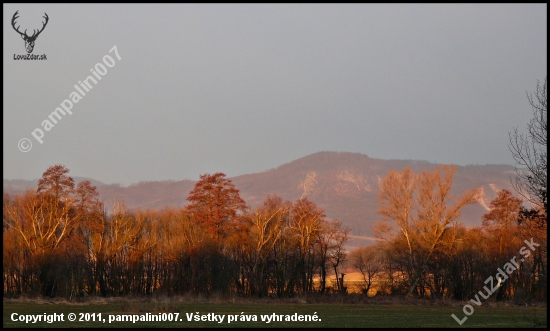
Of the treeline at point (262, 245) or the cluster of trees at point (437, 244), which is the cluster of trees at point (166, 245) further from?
the cluster of trees at point (437, 244)

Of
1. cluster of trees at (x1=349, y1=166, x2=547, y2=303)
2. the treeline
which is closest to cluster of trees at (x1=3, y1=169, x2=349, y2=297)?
the treeline

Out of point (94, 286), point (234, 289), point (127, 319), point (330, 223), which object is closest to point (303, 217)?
point (330, 223)

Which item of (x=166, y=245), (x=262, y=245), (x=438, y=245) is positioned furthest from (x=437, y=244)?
(x=166, y=245)

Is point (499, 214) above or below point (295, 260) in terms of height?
above

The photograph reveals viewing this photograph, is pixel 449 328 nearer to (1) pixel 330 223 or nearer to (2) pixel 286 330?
(2) pixel 286 330

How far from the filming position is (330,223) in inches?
2564

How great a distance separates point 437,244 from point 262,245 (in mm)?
18076

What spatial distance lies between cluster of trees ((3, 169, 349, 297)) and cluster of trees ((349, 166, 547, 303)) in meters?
5.31

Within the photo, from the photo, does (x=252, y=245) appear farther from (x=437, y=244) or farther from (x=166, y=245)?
(x=437, y=244)

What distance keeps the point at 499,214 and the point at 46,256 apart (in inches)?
1767

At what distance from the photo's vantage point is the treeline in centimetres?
5572

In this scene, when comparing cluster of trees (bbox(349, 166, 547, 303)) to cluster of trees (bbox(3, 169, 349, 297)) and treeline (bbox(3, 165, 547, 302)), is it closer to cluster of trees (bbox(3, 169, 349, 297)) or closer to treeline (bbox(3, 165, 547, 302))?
treeline (bbox(3, 165, 547, 302))

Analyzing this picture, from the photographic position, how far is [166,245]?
61750mm

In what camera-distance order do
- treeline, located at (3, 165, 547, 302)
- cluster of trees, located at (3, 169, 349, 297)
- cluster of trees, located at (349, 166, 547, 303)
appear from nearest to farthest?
cluster of trees, located at (3, 169, 349, 297) → treeline, located at (3, 165, 547, 302) → cluster of trees, located at (349, 166, 547, 303)
